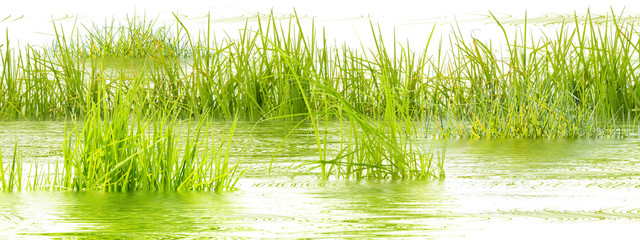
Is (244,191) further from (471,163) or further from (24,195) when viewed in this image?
(471,163)

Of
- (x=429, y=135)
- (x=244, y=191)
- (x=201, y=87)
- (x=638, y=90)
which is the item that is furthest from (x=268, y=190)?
(x=638, y=90)

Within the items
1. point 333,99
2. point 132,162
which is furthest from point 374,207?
point 333,99

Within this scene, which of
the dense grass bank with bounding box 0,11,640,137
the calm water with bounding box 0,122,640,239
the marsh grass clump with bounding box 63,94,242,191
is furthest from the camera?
the dense grass bank with bounding box 0,11,640,137

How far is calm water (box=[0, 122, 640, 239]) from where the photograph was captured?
5.18 ft

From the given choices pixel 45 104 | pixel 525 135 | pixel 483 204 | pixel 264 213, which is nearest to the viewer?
pixel 264 213

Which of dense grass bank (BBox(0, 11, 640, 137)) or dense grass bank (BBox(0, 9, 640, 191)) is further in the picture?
dense grass bank (BBox(0, 11, 640, 137))

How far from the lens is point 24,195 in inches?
85.3

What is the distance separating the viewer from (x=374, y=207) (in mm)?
1931

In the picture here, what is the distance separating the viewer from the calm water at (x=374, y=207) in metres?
1.58

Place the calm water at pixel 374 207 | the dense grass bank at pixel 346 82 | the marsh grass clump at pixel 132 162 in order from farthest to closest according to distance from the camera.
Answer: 1. the dense grass bank at pixel 346 82
2. the marsh grass clump at pixel 132 162
3. the calm water at pixel 374 207

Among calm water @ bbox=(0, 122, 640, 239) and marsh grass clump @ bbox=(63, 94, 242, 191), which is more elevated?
marsh grass clump @ bbox=(63, 94, 242, 191)

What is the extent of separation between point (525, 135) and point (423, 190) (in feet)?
7.01

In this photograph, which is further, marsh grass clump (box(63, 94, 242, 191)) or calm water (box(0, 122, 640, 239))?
marsh grass clump (box(63, 94, 242, 191))

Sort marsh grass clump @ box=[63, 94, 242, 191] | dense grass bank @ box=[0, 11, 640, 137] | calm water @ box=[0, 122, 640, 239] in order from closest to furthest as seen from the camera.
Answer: calm water @ box=[0, 122, 640, 239] < marsh grass clump @ box=[63, 94, 242, 191] < dense grass bank @ box=[0, 11, 640, 137]
